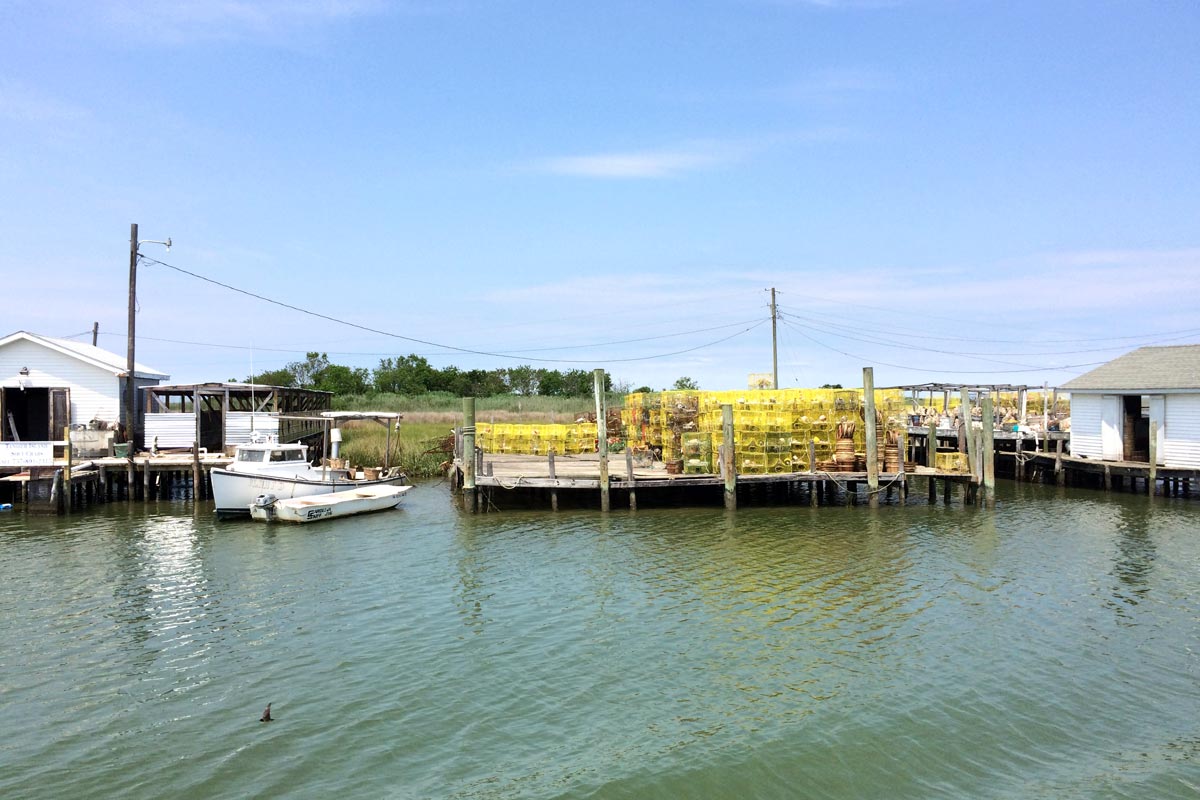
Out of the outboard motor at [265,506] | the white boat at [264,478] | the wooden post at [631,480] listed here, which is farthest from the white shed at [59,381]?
the wooden post at [631,480]

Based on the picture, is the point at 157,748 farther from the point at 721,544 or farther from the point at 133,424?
the point at 133,424

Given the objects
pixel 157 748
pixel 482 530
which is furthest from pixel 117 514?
pixel 157 748

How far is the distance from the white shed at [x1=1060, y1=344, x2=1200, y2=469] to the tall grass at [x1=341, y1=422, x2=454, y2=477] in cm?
2915

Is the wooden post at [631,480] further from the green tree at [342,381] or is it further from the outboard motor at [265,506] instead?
the green tree at [342,381]

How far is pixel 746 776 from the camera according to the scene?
9086 mm

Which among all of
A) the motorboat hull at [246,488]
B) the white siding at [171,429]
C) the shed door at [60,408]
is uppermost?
the shed door at [60,408]

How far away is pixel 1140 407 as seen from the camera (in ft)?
108

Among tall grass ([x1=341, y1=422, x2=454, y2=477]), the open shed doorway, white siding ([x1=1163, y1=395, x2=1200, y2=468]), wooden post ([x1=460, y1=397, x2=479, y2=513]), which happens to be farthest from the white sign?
white siding ([x1=1163, y1=395, x2=1200, y2=468])

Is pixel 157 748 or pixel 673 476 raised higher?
pixel 673 476

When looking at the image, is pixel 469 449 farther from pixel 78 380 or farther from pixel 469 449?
pixel 78 380

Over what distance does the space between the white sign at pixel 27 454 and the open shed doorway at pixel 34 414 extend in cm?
293

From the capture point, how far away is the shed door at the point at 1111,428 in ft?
107

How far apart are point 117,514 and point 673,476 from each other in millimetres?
18845

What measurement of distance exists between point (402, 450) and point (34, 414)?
52.2 feet
